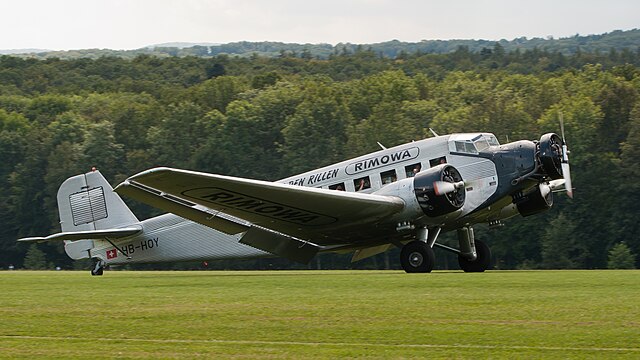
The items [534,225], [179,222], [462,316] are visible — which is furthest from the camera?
[534,225]

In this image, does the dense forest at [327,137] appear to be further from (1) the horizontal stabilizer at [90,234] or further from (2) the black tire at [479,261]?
(1) the horizontal stabilizer at [90,234]

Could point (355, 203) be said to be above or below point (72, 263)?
above

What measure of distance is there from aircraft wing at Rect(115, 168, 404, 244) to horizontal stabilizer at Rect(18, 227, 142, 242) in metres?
4.39

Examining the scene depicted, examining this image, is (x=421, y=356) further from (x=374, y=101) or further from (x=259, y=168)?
(x=374, y=101)

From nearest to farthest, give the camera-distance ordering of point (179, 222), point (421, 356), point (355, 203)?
point (421, 356) → point (355, 203) → point (179, 222)

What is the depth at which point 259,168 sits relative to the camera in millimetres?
92125

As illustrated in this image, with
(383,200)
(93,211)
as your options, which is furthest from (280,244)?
(93,211)

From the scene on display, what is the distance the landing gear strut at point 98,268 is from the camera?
35.0m

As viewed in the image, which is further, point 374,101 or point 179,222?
point 374,101

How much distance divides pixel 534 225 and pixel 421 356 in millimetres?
59182

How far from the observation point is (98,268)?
3516 cm

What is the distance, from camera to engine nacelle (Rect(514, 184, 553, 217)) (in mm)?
28984

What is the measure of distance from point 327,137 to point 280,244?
213ft

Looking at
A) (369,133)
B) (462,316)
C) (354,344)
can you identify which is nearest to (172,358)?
(354,344)
